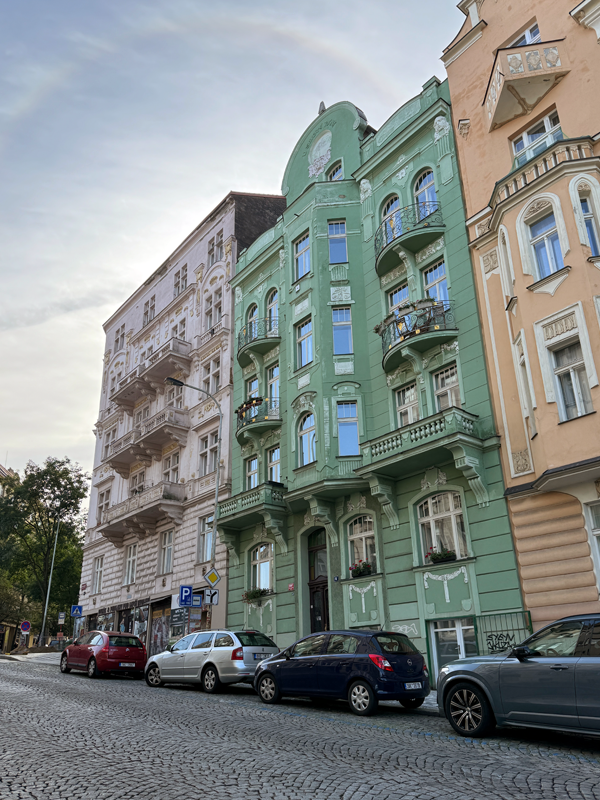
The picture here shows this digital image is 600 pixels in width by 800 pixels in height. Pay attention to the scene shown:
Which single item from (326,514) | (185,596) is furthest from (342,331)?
(185,596)

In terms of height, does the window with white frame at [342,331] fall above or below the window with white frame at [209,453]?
above

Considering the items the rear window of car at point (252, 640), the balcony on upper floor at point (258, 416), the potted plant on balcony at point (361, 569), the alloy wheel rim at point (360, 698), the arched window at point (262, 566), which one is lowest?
the alloy wheel rim at point (360, 698)

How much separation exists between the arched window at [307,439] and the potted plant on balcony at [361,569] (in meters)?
4.07

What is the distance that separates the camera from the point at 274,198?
35031 mm

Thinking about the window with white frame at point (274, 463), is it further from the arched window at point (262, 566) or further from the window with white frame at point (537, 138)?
the window with white frame at point (537, 138)

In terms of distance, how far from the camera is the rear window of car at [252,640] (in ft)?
52.8

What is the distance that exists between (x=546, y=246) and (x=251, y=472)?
47.7ft

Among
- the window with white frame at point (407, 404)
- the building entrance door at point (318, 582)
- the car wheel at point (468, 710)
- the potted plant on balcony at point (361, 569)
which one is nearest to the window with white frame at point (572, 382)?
the window with white frame at point (407, 404)

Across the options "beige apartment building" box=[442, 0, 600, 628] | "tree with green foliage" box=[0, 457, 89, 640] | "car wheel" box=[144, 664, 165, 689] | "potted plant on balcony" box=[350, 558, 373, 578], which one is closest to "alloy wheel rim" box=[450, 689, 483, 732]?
"beige apartment building" box=[442, 0, 600, 628]

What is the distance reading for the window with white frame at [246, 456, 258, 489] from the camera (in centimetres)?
2545

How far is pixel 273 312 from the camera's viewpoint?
88.2ft

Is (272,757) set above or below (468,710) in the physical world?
below

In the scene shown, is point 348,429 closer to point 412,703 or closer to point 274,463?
point 274,463

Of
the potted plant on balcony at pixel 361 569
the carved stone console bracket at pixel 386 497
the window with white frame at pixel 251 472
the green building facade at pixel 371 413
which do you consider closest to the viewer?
the green building facade at pixel 371 413
